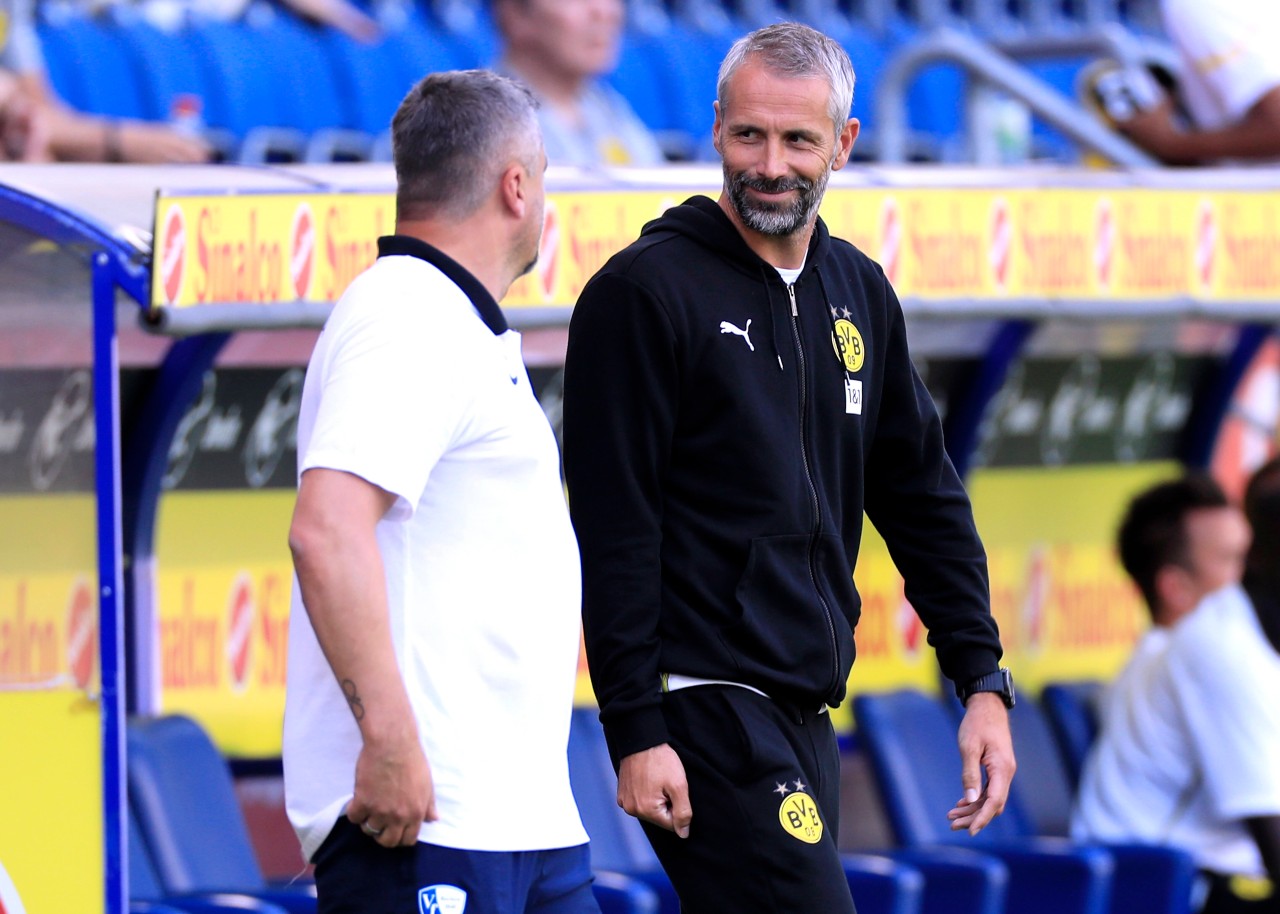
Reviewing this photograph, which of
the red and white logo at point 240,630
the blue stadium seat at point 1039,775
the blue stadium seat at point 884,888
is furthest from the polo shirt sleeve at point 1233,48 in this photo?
the red and white logo at point 240,630

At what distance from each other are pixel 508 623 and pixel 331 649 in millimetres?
242

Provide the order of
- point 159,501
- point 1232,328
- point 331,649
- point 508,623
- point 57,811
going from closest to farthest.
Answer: point 331,649, point 508,623, point 57,811, point 159,501, point 1232,328

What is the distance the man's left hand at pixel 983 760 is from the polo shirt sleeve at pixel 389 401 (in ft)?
2.69

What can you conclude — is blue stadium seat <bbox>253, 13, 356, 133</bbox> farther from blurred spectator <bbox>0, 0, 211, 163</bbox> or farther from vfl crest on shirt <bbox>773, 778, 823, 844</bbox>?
vfl crest on shirt <bbox>773, 778, 823, 844</bbox>

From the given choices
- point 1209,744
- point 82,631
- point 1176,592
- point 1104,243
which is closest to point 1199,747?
point 1209,744

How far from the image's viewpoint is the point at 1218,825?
185 inches

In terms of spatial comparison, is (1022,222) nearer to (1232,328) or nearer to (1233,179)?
(1233,179)

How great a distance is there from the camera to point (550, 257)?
3.86m

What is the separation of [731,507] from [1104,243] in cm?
225

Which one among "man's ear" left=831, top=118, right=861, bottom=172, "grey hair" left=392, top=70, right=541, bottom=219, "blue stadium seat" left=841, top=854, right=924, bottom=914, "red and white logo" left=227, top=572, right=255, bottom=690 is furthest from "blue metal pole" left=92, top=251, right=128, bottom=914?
"blue stadium seat" left=841, top=854, right=924, bottom=914

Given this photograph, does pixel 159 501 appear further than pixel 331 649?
Yes

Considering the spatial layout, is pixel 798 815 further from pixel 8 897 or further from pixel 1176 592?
pixel 1176 592

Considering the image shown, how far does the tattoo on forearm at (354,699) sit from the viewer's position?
232cm

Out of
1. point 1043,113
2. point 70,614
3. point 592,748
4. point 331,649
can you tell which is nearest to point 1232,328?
point 1043,113
